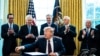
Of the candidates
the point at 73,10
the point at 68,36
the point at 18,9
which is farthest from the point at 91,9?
the point at 18,9

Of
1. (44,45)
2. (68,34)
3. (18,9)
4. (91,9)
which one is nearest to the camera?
(44,45)

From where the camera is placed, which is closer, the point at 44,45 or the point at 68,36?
the point at 44,45

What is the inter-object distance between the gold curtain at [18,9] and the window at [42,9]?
1.66 ft

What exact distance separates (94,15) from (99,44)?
1.81m

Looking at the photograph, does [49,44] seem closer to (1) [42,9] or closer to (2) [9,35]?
(2) [9,35]

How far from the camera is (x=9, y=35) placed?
7832mm

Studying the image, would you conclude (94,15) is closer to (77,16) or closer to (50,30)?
(77,16)

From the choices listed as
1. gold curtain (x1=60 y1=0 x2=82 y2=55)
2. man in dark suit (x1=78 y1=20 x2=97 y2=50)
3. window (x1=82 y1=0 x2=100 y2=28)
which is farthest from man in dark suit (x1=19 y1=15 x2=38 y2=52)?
window (x1=82 y1=0 x2=100 y2=28)

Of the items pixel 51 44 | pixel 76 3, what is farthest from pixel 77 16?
pixel 51 44

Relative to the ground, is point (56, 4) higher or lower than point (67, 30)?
higher

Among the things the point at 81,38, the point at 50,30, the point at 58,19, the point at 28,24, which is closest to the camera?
the point at 50,30

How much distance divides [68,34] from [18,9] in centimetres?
234

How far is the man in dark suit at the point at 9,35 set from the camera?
776 cm

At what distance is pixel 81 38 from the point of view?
8156mm
